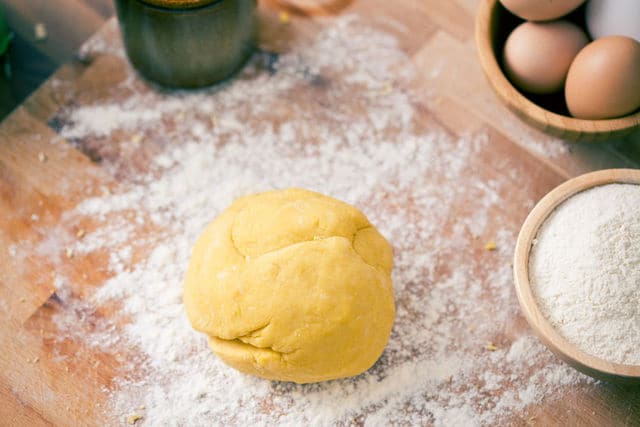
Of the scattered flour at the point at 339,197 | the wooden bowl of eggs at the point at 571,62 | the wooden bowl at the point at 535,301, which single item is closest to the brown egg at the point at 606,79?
the wooden bowl of eggs at the point at 571,62

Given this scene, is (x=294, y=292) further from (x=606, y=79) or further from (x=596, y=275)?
(x=606, y=79)

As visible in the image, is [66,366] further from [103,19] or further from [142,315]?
[103,19]

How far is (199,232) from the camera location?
1.13 m

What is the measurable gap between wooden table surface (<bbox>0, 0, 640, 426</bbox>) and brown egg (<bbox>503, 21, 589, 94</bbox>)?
0.16m

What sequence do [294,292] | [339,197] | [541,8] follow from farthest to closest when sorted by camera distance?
[339,197] < [541,8] < [294,292]

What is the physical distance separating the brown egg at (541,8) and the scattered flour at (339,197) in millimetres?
251

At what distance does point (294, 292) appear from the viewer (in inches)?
35.0

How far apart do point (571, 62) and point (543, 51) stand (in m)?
0.05

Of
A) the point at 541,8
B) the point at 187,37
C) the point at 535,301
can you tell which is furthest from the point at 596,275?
→ the point at 187,37

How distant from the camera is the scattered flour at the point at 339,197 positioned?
1024 mm

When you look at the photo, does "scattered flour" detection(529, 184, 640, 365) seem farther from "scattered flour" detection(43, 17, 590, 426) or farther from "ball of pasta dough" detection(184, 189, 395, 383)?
"ball of pasta dough" detection(184, 189, 395, 383)

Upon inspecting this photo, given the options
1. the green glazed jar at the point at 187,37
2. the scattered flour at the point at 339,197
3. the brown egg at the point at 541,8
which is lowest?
the scattered flour at the point at 339,197

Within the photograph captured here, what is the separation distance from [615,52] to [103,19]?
979mm

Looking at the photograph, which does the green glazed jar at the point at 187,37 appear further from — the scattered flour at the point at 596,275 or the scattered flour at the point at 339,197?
the scattered flour at the point at 596,275
